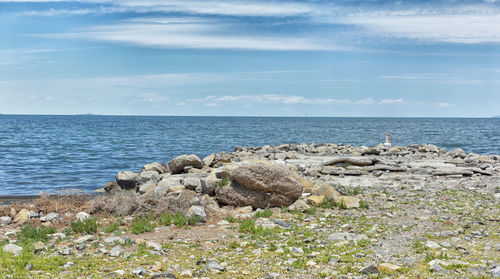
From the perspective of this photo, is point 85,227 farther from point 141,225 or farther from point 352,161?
point 352,161

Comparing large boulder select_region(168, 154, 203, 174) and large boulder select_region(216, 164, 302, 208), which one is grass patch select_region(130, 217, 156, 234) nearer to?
large boulder select_region(216, 164, 302, 208)

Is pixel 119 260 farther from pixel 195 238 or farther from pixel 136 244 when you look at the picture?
pixel 195 238

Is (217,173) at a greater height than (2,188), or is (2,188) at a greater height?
(217,173)

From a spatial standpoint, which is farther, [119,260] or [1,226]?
[1,226]

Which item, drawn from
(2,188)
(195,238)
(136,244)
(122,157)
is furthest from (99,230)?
(122,157)

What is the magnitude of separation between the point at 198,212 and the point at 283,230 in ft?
8.28

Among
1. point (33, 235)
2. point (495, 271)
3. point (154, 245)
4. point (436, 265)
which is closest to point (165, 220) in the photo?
point (154, 245)

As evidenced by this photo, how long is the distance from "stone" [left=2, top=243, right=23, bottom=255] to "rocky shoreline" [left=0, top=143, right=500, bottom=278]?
0.30 feet

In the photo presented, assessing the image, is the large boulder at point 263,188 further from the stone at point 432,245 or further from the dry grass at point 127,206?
the stone at point 432,245

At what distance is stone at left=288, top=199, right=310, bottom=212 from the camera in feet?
44.2

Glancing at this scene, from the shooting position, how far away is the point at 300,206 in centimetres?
1357

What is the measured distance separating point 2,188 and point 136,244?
16.7m

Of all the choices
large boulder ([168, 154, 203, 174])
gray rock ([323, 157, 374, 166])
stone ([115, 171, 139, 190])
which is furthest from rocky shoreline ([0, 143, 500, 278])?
gray rock ([323, 157, 374, 166])

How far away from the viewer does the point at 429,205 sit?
14.1 metres
